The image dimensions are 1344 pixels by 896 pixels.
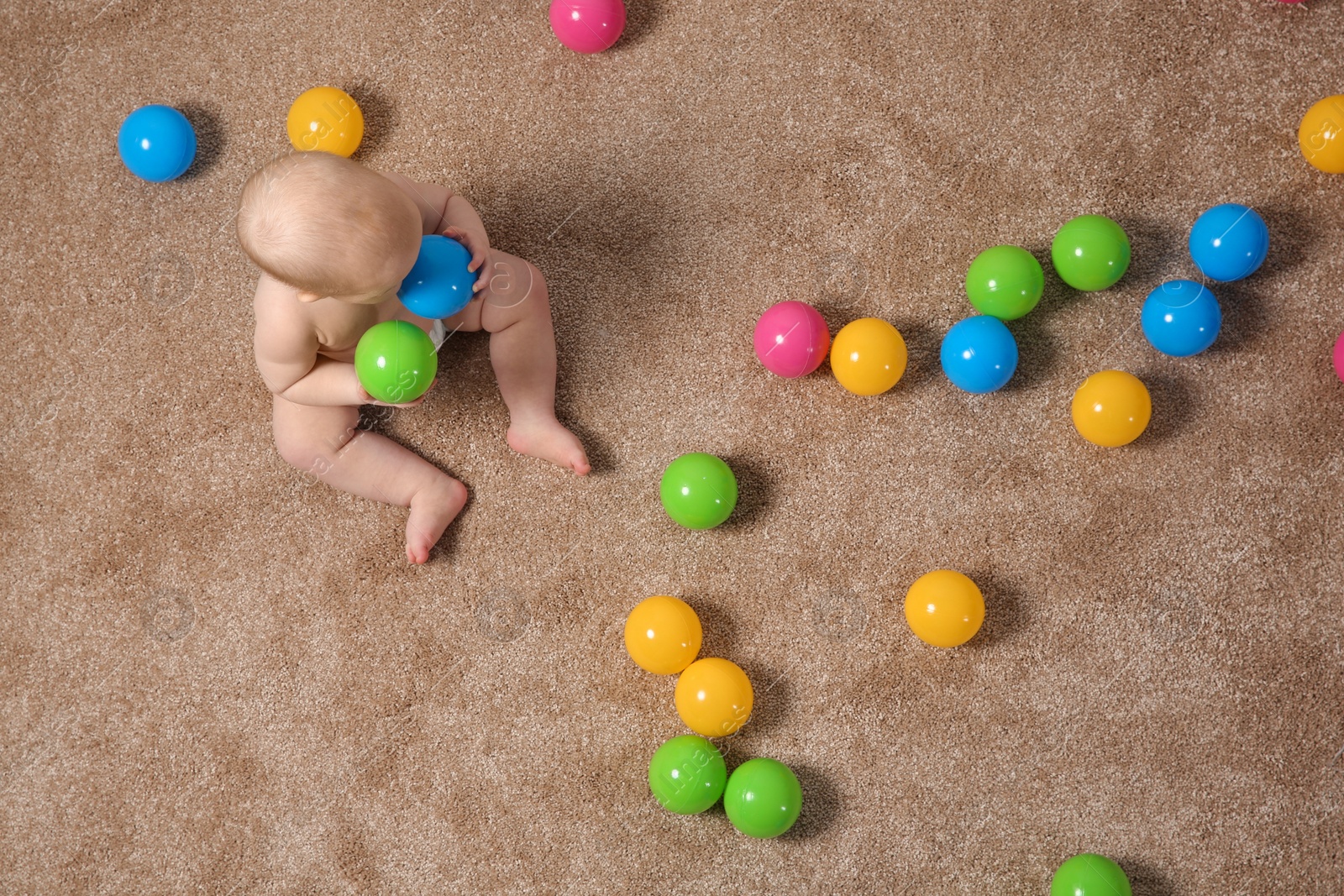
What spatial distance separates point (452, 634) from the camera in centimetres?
124

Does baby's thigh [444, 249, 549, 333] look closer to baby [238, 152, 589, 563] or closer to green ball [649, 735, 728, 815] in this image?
baby [238, 152, 589, 563]

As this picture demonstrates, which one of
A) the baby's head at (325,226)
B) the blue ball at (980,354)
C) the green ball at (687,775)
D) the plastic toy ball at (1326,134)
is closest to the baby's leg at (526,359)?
the baby's head at (325,226)

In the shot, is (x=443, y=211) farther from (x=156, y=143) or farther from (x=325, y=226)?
(x=156, y=143)

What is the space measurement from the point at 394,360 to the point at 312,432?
25 cm

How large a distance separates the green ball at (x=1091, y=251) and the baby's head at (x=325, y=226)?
758 mm

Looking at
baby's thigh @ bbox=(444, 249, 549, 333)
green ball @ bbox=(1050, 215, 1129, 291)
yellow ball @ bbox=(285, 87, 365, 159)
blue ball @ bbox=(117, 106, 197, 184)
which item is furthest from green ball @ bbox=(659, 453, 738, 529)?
blue ball @ bbox=(117, 106, 197, 184)

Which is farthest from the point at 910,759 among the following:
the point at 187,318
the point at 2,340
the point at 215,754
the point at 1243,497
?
the point at 2,340

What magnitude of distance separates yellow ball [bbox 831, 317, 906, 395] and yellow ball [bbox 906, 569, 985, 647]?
0.77ft

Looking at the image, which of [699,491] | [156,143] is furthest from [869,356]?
[156,143]

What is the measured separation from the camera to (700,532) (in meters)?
1.25

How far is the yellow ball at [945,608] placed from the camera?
1121 millimetres

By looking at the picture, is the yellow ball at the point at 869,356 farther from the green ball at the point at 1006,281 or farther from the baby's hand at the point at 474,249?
the baby's hand at the point at 474,249

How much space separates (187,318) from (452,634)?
21.9 inches

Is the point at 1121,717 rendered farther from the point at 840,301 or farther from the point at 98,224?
the point at 98,224
